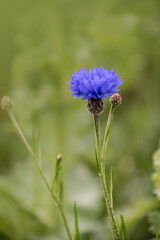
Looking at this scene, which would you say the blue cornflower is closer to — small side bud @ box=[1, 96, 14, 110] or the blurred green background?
small side bud @ box=[1, 96, 14, 110]

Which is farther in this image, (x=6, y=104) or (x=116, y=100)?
(x=6, y=104)

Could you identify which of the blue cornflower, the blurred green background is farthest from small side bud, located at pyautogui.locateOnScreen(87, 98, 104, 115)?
the blurred green background

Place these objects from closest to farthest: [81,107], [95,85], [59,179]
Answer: [95,85]
[59,179]
[81,107]

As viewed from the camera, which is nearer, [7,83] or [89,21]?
[89,21]

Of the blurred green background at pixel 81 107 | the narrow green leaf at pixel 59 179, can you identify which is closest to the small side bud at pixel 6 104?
the narrow green leaf at pixel 59 179

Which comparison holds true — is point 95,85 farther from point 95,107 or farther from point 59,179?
point 59,179

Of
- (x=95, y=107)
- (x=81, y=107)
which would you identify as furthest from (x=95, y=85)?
(x=81, y=107)

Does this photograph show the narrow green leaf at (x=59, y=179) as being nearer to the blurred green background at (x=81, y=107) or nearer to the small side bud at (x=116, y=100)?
the small side bud at (x=116, y=100)

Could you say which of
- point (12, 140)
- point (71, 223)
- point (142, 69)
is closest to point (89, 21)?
point (142, 69)

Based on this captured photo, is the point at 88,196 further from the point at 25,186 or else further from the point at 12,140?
the point at 12,140
